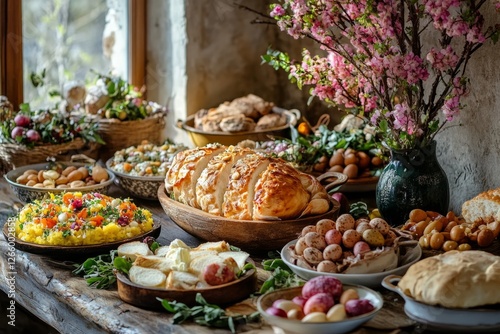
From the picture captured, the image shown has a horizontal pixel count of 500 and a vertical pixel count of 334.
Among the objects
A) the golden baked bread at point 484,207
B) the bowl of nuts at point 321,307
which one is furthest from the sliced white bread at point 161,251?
the golden baked bread at point 484,207

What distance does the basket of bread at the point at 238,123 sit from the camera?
4.59 m

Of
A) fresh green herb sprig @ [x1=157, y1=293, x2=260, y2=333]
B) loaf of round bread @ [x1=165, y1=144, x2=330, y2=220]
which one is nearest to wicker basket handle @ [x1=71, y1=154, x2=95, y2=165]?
loaf of round bread @ [x1=165, y1=144, x2=330, y2=220]

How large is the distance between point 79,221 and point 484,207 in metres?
1.52

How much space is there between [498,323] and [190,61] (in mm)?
3042

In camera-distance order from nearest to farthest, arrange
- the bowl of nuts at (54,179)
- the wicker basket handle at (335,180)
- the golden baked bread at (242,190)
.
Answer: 1. the golden baked bread at (242,190)
2. the wicker basket handle at (335,180)
3. the bowl of nuts at (54,179)

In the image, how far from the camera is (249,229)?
10.0ft

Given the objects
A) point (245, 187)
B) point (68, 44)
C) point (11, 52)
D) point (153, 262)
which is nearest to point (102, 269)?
point (153, 262)

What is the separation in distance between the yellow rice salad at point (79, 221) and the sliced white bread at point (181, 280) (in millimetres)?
524

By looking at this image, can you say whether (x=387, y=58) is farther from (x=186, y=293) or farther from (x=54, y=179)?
(x=54, y=179)

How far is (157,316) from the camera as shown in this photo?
2605 mm

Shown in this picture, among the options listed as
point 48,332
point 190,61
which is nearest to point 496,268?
point 48,332

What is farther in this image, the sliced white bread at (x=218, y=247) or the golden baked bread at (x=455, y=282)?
the sliced white bread at (x=218, y=247)

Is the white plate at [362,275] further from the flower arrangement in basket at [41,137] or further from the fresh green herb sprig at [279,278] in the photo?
the flower arrangement in basket at [41,137]

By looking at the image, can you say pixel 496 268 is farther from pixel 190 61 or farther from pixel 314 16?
pixel 190 61
